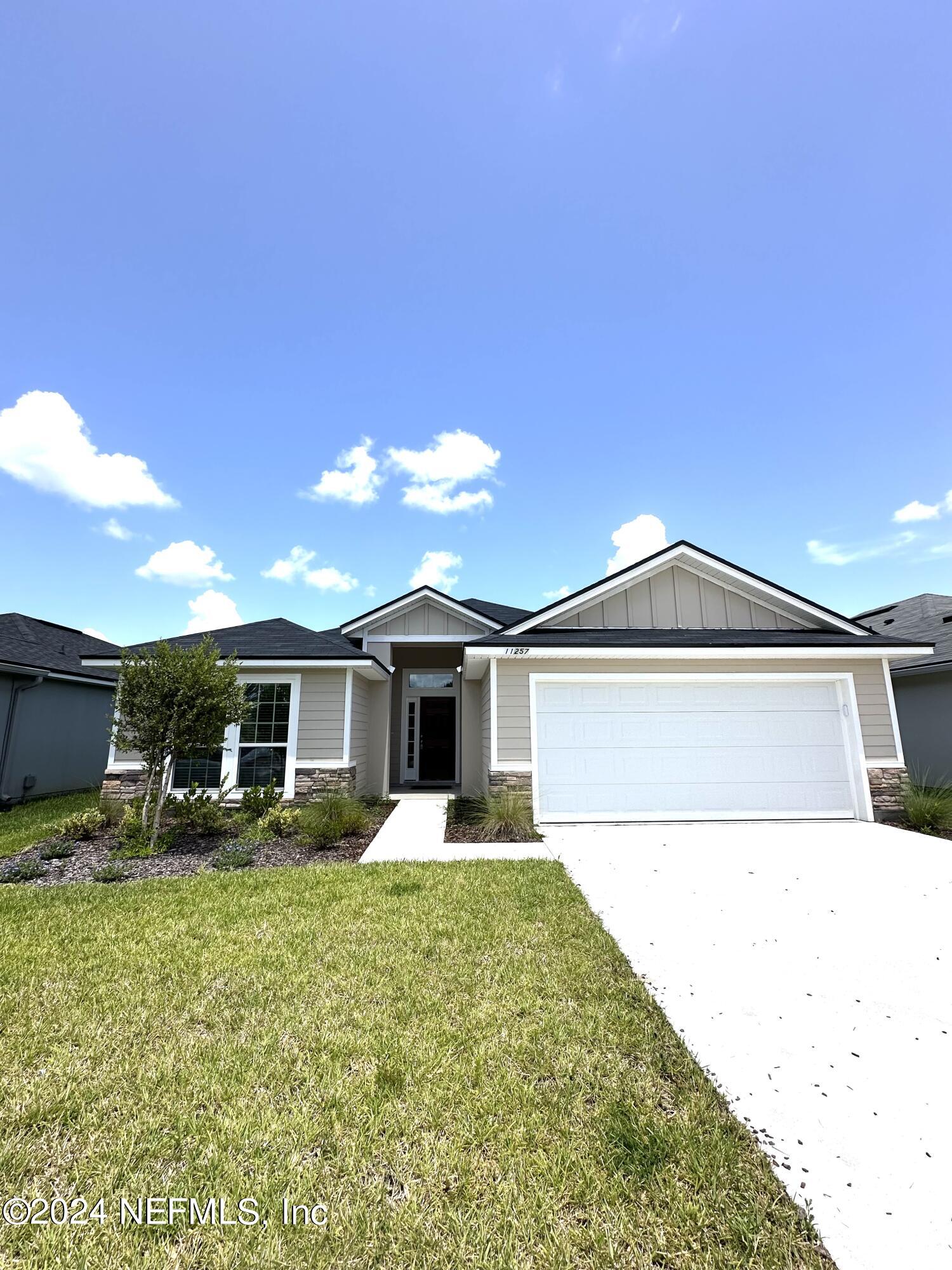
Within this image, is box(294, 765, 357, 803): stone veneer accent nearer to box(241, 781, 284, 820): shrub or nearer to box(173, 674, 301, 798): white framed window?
box(173, 674, 301, 798): white framed window

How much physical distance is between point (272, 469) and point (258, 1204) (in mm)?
15194

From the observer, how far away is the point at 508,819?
7723mm

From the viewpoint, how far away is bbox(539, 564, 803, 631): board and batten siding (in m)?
10.1

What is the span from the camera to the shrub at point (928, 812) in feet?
26.2

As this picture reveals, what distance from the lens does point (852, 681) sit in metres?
8.80

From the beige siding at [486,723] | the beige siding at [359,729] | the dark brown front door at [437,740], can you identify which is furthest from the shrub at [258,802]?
the dark brown front door at [437,740]

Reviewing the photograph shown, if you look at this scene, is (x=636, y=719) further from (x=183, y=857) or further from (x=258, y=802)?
(x=183, y=857)

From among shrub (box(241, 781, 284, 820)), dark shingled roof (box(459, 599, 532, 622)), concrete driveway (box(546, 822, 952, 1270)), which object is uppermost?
dark shingled roof (box(459, 599, 532, 622))

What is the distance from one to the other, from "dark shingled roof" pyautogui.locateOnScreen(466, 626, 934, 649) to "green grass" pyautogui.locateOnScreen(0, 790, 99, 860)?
278 inches

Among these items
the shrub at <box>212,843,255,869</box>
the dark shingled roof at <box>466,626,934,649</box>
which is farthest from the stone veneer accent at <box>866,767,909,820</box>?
the shrub at <box>212,843,255,869</box>

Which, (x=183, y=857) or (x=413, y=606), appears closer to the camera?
(x=183, y=857)

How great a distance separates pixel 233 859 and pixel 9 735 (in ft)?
25.6

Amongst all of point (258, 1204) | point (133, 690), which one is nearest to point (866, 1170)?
point (258, 1204)

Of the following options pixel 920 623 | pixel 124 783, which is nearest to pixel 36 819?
pixel 124 783
